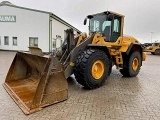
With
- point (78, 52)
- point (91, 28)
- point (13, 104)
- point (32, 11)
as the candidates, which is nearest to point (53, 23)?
point (32, 11)

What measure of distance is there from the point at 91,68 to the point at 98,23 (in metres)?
2.28

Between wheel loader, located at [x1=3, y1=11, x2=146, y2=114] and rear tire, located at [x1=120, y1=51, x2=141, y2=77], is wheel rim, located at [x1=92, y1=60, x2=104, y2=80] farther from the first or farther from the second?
rear tire, located at [x1=120, y1=51, x2=141, y2=77]

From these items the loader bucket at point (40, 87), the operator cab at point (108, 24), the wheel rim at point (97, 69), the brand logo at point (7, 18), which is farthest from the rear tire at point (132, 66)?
the brand logo at point (7, 18)

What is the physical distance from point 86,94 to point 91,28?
10.2ft

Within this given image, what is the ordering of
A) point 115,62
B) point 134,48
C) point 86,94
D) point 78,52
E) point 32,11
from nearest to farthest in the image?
1. point 86,94
2. point 78,52
3. point 115,62
4. point 134,48
5. point 32,11

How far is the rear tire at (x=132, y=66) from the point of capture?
319 inches

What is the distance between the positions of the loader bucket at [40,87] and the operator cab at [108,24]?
2.86 metres

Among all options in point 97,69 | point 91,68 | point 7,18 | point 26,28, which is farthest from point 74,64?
point 7,18

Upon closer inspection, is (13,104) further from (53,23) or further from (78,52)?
(53,23)

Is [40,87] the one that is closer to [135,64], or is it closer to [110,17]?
[110,17]

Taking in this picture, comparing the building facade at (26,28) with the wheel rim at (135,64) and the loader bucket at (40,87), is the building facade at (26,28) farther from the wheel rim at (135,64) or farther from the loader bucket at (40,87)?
the loader bucket at (40,87)

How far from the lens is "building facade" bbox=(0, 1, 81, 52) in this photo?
21.5 meters

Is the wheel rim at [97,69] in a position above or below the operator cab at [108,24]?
below

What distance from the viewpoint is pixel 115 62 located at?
7.53 metres
